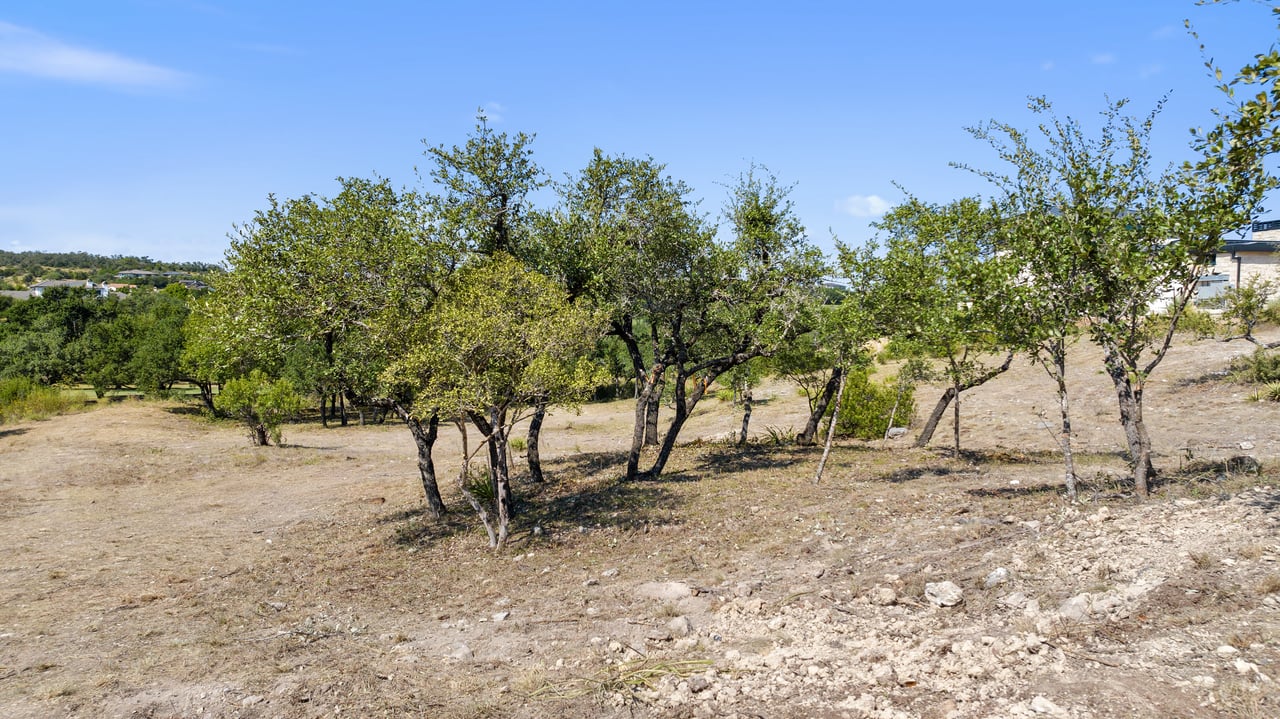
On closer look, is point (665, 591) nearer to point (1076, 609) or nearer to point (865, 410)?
point (1076, 609)

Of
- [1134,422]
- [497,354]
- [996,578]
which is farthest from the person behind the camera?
[497,354]

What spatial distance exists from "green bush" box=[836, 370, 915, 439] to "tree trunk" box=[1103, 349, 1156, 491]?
15.9 meters

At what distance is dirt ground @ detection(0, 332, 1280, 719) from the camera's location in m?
6.95

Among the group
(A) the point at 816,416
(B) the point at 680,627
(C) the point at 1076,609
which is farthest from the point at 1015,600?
(A) the point at 816,416

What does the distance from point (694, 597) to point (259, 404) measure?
96.9 ft

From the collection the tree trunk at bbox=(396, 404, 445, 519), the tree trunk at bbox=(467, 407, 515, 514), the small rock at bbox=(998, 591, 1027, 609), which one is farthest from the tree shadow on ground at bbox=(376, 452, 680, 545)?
the small rock at bbox=(998, 591, 1027, 609)

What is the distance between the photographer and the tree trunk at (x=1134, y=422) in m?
11.7

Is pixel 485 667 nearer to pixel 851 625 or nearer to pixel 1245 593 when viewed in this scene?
pixel 851 625

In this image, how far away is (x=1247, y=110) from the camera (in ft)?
25.6

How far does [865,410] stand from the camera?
29.0 m

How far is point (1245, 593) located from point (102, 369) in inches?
2548

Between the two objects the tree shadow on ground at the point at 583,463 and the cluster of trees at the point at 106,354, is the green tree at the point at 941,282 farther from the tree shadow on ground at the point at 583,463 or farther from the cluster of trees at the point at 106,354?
the cluster of trees at the point at 106,354

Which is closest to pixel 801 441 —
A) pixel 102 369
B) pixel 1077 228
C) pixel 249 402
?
pixel 1077 228

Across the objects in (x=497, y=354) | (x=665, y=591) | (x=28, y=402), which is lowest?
(x=665, y=591)
